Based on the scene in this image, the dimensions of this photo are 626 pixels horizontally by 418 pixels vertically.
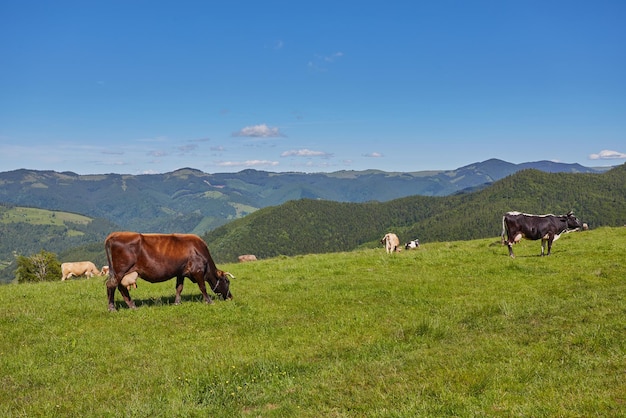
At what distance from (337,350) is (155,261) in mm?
8459

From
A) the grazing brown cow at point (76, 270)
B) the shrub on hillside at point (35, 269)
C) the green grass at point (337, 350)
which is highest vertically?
the green grass at point (337, 350)

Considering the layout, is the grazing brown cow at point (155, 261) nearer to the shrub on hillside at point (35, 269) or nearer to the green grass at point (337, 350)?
the green grass at point (337, 350)

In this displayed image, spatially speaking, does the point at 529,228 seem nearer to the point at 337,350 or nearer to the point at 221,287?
the point at 221,287

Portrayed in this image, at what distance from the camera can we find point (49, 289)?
67.4ft

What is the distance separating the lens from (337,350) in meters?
10.3

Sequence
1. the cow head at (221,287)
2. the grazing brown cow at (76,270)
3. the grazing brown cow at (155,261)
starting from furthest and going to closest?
1. the grazing brown cow at (76,270)
2. the cow head at (221,287)
3. the grazing brown cow at (155,261)

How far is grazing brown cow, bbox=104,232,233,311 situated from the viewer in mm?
15211

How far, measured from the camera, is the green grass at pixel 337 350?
7109mm

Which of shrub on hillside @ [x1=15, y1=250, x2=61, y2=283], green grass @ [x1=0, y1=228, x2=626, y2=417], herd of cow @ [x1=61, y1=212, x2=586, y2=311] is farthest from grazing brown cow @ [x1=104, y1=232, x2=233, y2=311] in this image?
shrub on hillside @ [x1=15, y1=250, x2=61, y2=283]

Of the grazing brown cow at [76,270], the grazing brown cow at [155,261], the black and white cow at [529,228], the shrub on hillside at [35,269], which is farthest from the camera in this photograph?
the shrub on hillside at [35,269]

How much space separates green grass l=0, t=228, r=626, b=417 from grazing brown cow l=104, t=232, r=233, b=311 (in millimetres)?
1077

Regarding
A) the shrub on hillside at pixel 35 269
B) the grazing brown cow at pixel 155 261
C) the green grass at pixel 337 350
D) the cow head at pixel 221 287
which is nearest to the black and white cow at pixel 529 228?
the green grass at pixel 337 350

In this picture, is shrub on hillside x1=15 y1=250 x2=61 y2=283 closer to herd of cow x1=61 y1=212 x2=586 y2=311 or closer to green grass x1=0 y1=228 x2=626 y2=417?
green grass x1=0 y1=228 x2=626 y2=417

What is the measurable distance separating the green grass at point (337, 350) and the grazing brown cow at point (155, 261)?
1.08 metres
